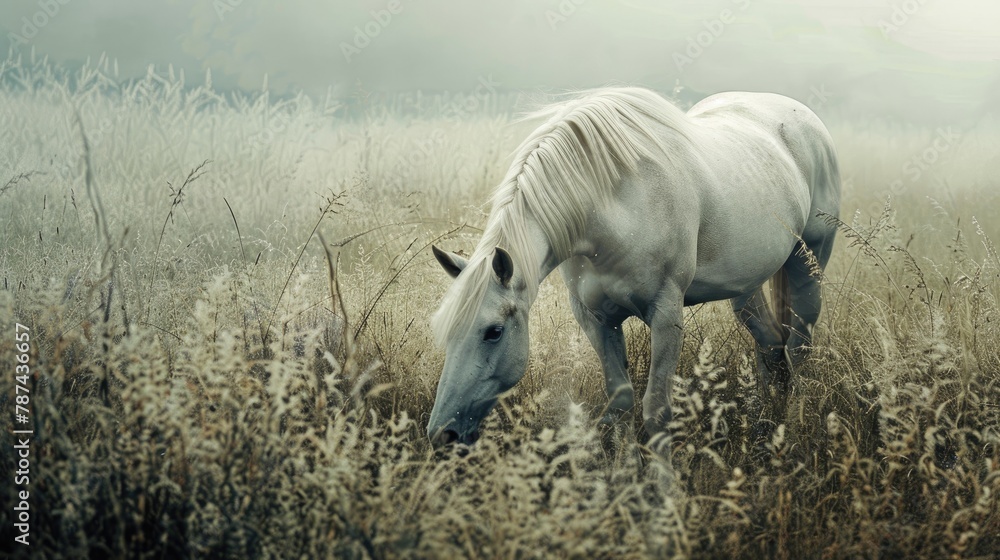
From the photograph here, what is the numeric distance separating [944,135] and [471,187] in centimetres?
544

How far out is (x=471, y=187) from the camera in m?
7.23

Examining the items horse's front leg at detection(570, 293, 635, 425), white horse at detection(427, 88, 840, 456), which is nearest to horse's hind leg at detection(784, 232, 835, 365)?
white horse at detection(427, 88, 840, 456)

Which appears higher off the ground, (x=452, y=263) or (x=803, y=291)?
(x=452, y=263)

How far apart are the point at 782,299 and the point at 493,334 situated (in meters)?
2.75

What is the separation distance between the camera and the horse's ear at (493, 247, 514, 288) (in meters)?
2.58

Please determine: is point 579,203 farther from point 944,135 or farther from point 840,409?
point 944,135

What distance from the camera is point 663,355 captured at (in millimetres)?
3273

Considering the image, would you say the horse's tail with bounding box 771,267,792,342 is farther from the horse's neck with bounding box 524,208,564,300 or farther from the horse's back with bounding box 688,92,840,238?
the horse's neck with bounding box 524,208,564,300

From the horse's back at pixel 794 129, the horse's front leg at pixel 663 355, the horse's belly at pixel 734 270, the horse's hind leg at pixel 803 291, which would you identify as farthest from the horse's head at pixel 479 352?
the horse's hind leg at pixel 803 291

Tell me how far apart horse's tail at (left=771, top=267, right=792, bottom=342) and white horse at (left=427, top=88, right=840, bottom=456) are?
1.74ft

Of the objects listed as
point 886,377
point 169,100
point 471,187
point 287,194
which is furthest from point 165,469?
point 169,100

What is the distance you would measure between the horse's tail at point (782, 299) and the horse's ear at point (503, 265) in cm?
269

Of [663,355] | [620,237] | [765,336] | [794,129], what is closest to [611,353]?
[663,355]

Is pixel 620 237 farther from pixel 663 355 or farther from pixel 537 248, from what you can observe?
Answer: pixel 663 355
